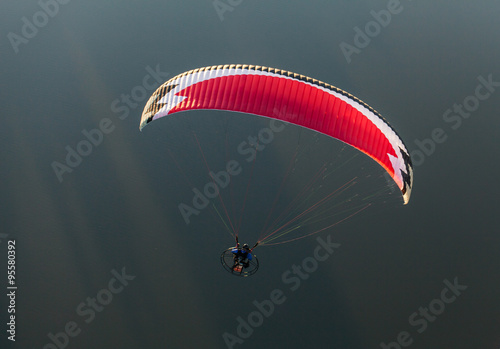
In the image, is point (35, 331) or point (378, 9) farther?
point (378, 9)

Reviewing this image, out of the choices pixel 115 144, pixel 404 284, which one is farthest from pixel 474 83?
pixel 115 144

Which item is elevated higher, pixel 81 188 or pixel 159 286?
pixel 81 188

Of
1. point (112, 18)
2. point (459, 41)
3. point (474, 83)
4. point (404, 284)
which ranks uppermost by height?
point (112, 18)

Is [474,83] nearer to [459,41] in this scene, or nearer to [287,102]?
[459,41]

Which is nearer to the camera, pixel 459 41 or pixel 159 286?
pixel 159 286

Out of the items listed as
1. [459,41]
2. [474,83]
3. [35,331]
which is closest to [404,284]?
[474,83]

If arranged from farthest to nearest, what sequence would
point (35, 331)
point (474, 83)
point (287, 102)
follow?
1. point (474, 83)
2. point (35, 331)
3. point (287, 102)

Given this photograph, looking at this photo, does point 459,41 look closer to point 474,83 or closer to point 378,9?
point 474,83

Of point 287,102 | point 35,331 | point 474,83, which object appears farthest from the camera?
point 474,83

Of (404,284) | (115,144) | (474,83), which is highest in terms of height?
(115,144)
